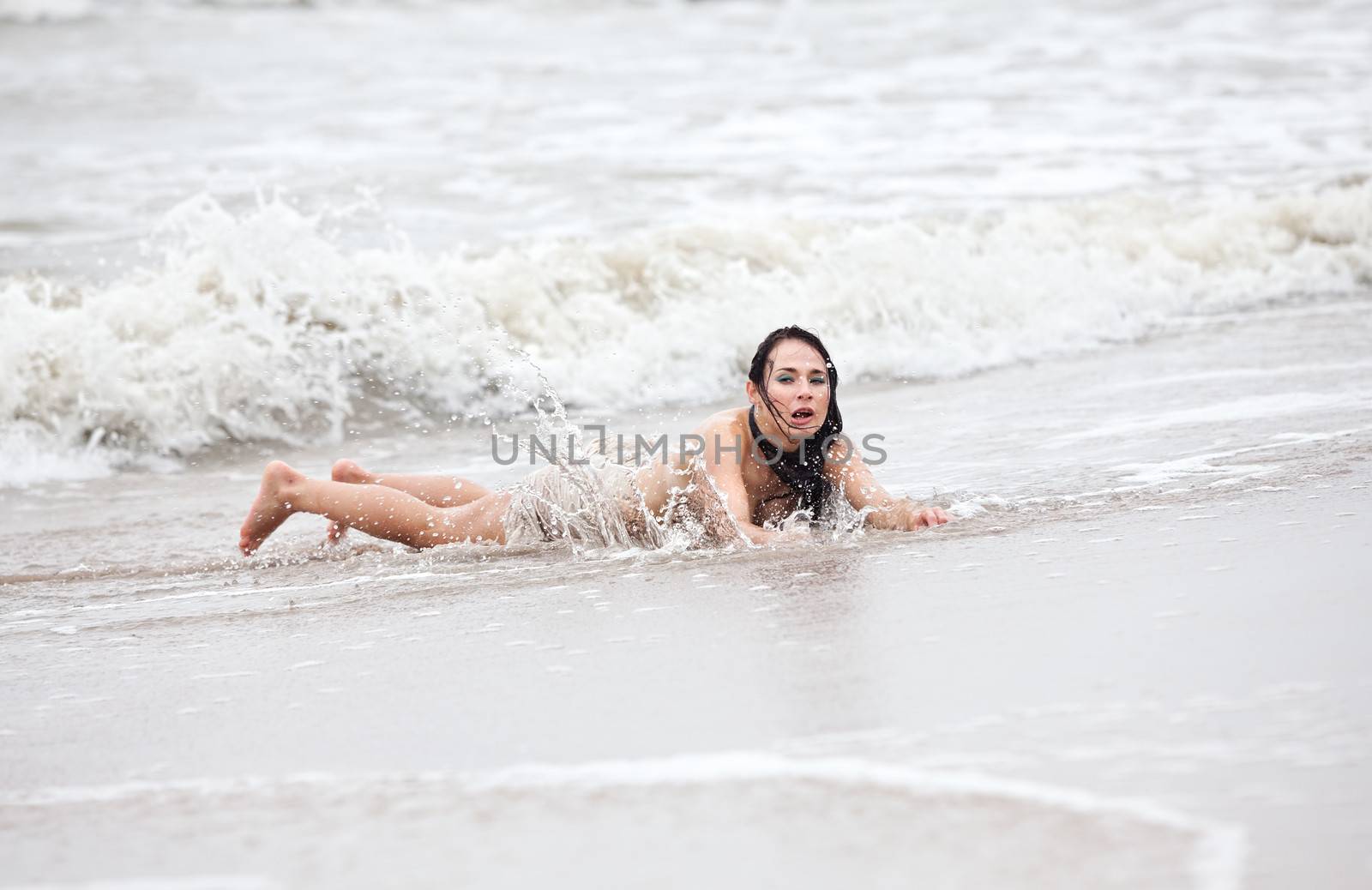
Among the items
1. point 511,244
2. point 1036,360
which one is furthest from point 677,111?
point 1036,360

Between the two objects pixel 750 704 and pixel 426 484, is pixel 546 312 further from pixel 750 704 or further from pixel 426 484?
pixel 750 704

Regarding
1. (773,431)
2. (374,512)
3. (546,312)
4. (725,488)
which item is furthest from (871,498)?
(546,312)

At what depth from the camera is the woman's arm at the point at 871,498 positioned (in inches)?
212

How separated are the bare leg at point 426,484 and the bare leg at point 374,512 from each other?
7.6 inches

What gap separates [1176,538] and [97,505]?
17.8 feet

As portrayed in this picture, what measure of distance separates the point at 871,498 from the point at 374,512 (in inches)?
77.8

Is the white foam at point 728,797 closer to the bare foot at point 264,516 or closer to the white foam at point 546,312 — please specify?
the bare foot at point 264,516

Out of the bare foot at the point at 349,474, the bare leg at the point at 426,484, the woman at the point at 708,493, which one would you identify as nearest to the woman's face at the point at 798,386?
the woman at the point at 708,493

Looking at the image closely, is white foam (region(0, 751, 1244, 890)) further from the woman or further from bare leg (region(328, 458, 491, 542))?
bare leg (region(328, 458, 491, 542))

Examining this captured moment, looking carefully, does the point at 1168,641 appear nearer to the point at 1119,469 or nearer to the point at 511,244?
the point at 1119,469

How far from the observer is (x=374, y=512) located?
5.97 m

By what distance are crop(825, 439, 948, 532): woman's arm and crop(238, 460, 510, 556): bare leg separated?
132 centimetres

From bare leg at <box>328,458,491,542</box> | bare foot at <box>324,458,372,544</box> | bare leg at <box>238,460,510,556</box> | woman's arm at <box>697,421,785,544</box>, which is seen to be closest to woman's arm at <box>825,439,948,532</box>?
woman's arm at <box>697,421,785,544</box>

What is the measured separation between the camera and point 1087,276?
11805 mm
